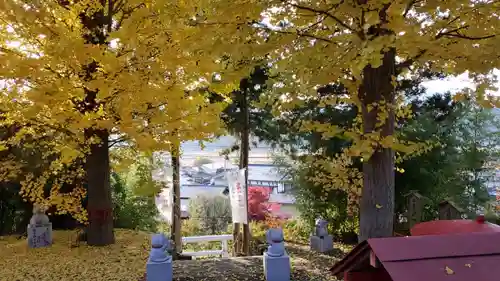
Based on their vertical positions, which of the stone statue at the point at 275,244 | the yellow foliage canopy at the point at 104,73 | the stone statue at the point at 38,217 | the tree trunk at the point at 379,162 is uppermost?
the yellow foliage canopy at the point at 104,73

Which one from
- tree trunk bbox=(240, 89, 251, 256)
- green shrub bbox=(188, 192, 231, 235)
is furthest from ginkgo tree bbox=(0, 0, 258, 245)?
green shrub bbox=(188, 192, 231, 235)

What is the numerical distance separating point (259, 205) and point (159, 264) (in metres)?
8.34

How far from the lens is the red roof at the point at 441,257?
181 cm

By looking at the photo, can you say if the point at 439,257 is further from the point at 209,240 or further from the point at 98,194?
the point at 209,240

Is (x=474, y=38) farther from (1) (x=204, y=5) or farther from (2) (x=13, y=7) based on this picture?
(2) (x=13, y=7)

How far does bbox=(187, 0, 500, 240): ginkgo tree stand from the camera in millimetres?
2684

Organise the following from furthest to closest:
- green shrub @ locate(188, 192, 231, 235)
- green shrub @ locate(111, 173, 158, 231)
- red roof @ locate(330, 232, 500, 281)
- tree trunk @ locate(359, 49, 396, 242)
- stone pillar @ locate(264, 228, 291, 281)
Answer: green shrub @ locate(188, 192, 231, 235) → green shrub @ locate(111, 173, 158, 231) → stone pillar @ locate(264, 228, 291, 281) → tree trunk @ locate(359, 49, 396, 242) → red roof @ locate(330, 232, 500, 281)

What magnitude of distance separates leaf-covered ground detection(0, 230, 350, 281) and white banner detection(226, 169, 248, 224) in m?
2.73

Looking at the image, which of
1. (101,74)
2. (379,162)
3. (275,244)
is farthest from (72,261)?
(379,162)

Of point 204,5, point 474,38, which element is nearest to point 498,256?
point 474,38

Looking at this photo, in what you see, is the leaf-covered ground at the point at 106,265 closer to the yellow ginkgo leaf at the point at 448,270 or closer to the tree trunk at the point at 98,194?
the tree trunk at the point at 98,194

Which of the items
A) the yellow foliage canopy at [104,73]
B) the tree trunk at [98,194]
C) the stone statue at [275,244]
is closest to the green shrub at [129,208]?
the tree trunk at [98,194]

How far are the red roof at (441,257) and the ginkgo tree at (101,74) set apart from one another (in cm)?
278

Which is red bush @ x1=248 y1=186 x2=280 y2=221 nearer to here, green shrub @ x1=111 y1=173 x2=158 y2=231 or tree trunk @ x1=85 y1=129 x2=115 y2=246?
green shrub @ x1=111 y1=173 x2=158 y2=231
